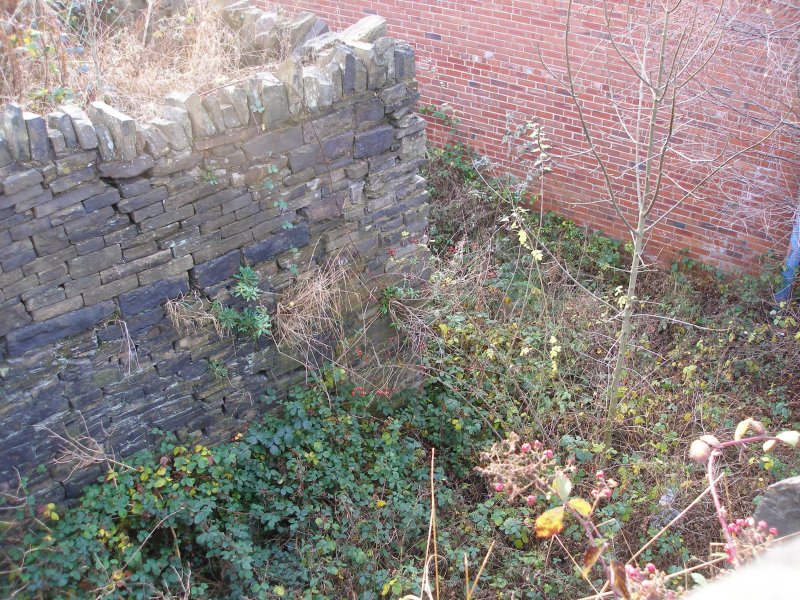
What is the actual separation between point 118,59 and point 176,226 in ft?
5.27

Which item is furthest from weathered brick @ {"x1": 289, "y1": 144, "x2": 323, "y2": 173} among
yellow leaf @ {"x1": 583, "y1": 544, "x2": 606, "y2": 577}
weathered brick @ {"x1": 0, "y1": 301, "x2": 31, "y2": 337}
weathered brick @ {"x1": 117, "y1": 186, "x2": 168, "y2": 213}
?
yellow leaf @ {"x1": 583, "y1": 544, "x2": 606, "y2": 577}

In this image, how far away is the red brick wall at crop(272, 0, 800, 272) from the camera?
628cm

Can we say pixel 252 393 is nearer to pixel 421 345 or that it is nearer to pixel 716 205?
pixel 421 345

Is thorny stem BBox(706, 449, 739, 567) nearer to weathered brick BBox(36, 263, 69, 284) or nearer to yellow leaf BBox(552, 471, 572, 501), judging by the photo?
yellow leaf BBox(552, 471, 572, 501)

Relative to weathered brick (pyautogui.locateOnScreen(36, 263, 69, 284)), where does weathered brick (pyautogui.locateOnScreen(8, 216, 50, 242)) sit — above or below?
above

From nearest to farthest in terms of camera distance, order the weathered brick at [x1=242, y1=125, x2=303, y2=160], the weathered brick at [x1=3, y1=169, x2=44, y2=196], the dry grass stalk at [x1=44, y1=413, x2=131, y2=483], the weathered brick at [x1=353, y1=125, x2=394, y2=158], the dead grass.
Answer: the weathered brick at [x1=3, y1=169, x2=44, y2=196], the dry grass stalk at [x1=44, y1=413, x2=131, y2=483], the weathered brick at [x1=242, y1=125, x2=303, y2=160], the dead grass, the weathered brick at [x1=353, y1=125, x2=394, y2=158]

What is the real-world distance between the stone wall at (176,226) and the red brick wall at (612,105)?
6.92ft

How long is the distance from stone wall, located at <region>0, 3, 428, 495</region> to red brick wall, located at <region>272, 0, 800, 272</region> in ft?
6.92

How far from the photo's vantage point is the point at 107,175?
3.53 meters

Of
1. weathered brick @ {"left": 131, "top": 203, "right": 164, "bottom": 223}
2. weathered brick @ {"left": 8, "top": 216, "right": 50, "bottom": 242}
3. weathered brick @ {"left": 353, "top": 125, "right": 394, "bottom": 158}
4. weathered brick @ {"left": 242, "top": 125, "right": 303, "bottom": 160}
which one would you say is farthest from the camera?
weathered brick @ {"left": 353, "top": 125, "right": 394, "bottom": 158}

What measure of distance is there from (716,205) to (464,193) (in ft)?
8.39

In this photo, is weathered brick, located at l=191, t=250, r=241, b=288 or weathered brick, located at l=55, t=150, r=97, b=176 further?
weathered brick, located at l=191, t=250, r=241, b=288

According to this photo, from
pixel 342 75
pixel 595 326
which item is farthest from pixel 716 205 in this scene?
pixel 342 75

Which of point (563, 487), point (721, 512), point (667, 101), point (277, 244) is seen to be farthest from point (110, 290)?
point (667, 101)
